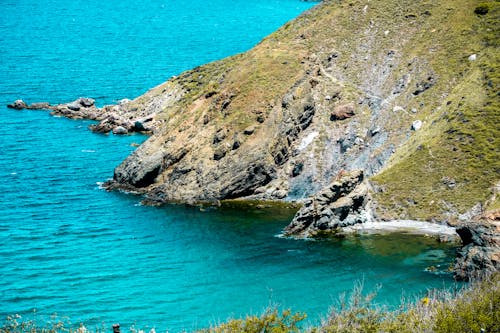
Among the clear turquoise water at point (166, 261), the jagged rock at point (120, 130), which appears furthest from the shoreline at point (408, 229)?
the jagged rock at point (120, 130)

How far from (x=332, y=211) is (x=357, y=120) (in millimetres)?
24377

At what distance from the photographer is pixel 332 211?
104 m

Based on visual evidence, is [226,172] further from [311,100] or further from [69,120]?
[69,120]

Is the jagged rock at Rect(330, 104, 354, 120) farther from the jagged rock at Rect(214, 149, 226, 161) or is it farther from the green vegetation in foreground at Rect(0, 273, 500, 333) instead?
the green vegetation in foreground at Rect(0, 273, 500, 333)

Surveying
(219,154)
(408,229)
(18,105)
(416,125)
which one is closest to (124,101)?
(18,105)

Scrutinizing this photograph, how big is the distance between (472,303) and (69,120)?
132m

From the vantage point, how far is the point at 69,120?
175 m

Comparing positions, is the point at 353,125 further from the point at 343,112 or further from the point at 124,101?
the point at 124,101

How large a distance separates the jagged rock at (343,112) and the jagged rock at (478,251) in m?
40.1

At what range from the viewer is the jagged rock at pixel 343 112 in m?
125

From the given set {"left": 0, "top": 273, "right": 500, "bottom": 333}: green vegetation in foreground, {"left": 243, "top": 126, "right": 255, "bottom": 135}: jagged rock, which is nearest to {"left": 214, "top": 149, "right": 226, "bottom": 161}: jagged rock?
{"left": 243, "top": 126, "right": 255, "bottom": 135}: jagged rock

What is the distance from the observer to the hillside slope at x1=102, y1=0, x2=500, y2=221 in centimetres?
10644

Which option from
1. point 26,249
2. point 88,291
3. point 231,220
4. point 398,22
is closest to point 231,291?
point 88,291

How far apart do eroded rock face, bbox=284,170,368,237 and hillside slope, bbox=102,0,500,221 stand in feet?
9.73
